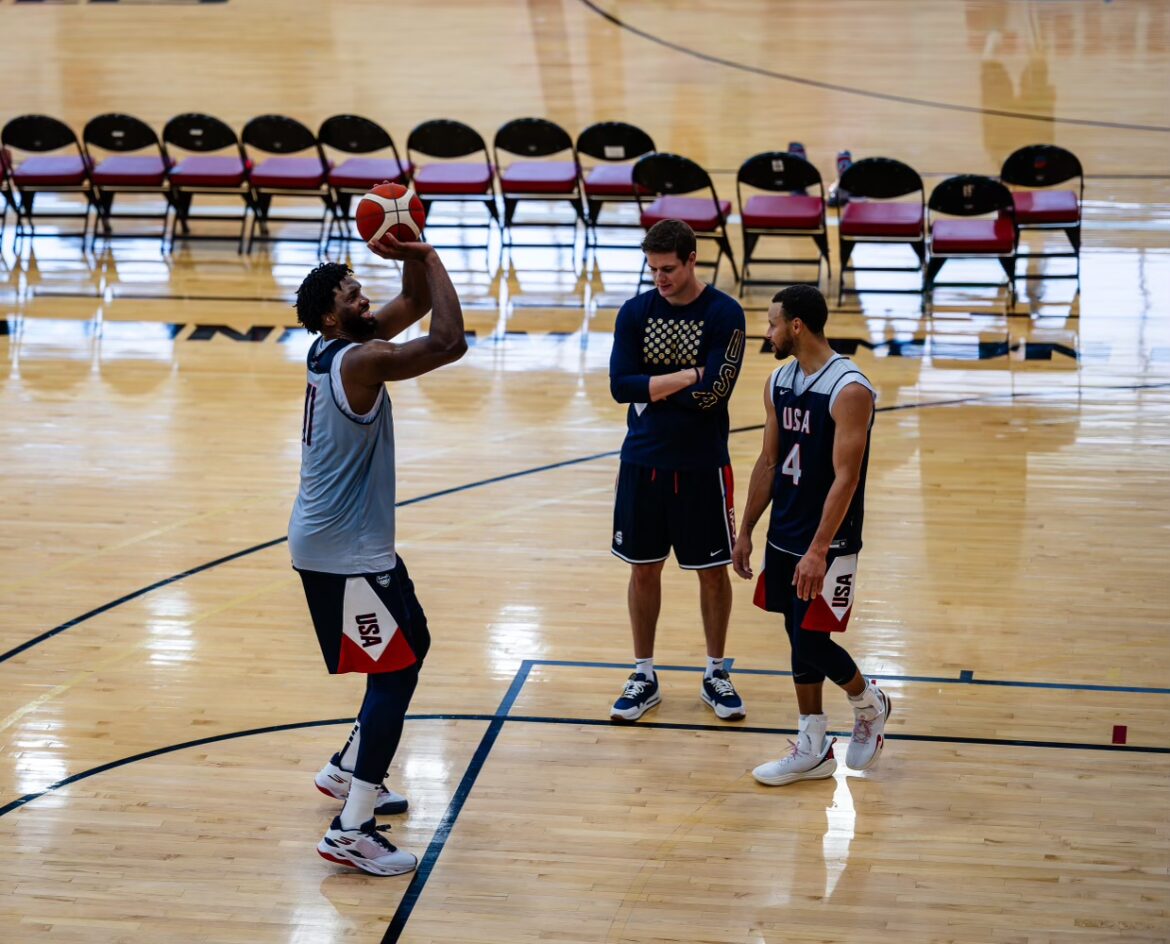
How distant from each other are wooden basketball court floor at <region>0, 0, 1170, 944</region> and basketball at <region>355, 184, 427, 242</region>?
1865 mm

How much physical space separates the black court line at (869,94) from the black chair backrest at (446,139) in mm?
5134

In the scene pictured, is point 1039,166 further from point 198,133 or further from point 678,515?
point 678,515

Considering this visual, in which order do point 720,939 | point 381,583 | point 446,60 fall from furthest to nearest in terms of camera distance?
point 446,60
point 381,583
point 720,939

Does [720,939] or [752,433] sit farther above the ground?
[752,433]

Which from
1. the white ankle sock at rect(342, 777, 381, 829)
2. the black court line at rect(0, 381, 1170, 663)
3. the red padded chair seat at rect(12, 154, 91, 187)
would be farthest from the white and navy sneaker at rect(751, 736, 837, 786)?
the red padded chair seat at rect(12, 154, 91, 187)

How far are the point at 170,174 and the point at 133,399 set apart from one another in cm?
340

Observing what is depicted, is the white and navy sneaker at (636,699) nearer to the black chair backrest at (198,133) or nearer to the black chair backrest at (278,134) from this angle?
the black chair backrest at (278,134)

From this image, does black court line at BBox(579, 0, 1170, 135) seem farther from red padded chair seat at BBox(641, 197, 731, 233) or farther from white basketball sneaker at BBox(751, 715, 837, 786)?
white basketball sneaker at BBox(751, 715, 837, 786)

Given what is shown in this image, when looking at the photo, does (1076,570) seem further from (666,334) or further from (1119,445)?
(666,334)

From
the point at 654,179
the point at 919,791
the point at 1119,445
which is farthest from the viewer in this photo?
the point at 654,179

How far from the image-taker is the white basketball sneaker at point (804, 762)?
4.98m

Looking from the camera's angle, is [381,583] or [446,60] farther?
[446,60]

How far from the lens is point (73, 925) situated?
14.3 feet

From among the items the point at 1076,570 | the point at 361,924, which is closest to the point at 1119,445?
the point at 1076,570
